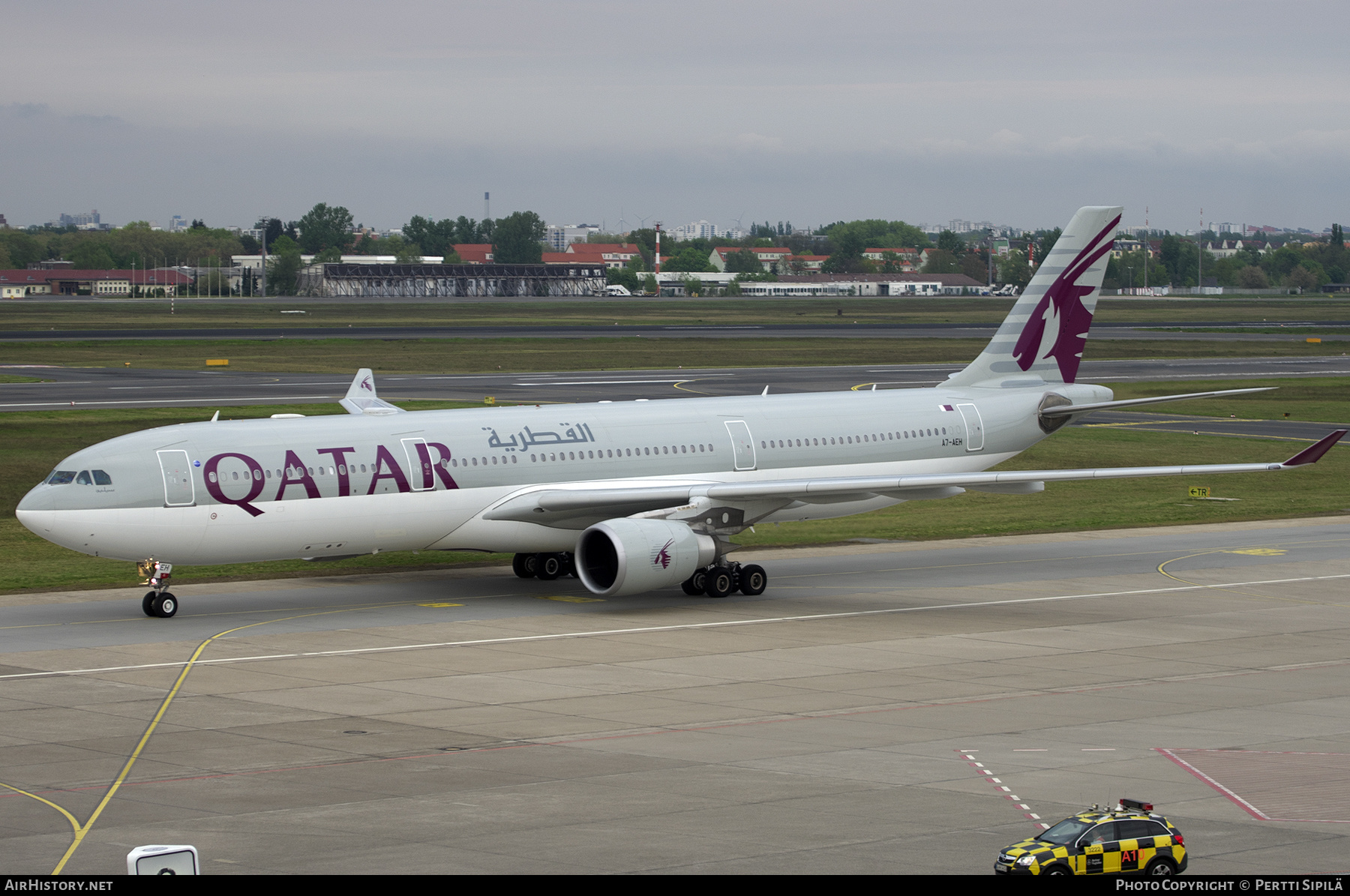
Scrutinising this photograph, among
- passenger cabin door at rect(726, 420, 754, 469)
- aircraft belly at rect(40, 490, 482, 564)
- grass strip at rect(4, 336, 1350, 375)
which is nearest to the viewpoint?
aircraft belly at rect(40, 490, 482, 564)

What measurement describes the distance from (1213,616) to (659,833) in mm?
20901

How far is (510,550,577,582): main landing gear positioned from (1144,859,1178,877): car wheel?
2484 centimetres

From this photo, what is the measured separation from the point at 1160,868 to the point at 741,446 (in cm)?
2488

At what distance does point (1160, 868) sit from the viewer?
16.0 metres

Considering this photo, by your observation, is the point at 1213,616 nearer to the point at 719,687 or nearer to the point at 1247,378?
the point at 719,687

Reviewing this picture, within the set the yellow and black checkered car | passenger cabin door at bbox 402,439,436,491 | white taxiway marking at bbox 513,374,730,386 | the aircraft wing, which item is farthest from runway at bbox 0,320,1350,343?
the yellow and black checkered car

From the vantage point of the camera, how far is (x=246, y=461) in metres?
33.8

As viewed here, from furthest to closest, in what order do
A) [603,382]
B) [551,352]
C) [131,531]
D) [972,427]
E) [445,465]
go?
[551,352] < [603,382] < [972,427] < [445,465] < [131,531]

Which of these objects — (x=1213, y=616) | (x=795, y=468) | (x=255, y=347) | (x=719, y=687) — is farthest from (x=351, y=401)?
(x=255, y=347)

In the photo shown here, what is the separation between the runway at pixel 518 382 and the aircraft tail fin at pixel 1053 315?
38.2 metres

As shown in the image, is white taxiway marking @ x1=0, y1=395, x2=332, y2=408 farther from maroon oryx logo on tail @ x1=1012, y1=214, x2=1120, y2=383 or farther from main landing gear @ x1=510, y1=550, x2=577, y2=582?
maroon oryx logo on tail @ x1=1012, y1=214, x2=1120, y2=383

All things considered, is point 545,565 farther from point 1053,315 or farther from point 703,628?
point 1053,315

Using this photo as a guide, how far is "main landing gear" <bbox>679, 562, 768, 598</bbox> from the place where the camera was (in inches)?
1492

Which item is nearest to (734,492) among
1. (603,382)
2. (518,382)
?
(518,382)
